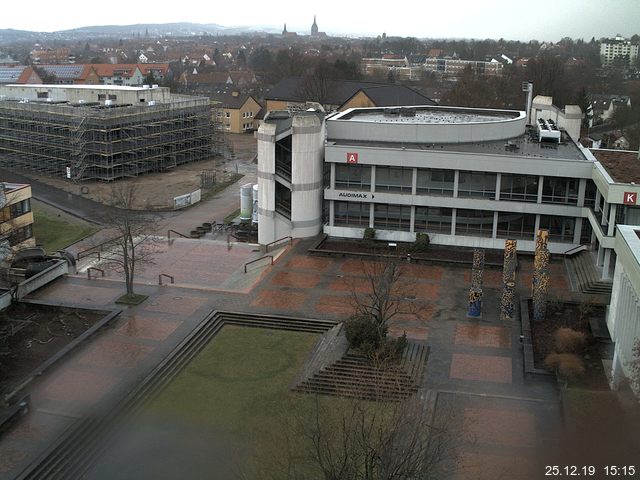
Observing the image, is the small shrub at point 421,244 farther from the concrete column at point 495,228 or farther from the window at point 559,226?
the window at point 559,226

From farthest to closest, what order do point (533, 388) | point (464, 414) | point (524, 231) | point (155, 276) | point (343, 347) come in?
1. point (524, 231)
2. point (155, 276)
3. point (343, 347)
4. point (533, 388)
5. point (464, 414)

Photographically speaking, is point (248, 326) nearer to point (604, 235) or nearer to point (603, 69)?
point (604, 235)

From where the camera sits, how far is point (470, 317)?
93.2 feet

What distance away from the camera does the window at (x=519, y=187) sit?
36219 millimetres

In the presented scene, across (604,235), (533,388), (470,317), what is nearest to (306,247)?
(470,317)

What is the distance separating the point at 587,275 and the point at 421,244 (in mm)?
8369

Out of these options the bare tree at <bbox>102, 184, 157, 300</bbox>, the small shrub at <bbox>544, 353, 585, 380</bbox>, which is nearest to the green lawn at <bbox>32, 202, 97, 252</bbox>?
the bare tree at <bbox>102, 184, 157, 300</bbox>

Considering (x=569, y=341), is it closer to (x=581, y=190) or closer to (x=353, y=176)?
(x=581, y=190)

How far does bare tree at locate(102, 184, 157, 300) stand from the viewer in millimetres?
29969

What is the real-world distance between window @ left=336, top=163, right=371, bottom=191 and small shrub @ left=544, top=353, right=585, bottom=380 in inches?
654

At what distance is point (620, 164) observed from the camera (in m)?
35.2

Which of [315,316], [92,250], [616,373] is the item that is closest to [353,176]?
[315,316]

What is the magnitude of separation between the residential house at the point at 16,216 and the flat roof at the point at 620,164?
2846 cm

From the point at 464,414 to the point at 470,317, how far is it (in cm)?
778
